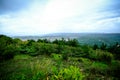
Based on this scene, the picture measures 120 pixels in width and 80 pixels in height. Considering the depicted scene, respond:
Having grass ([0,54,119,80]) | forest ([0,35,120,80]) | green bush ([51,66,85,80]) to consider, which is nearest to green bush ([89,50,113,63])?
forest ([0,35,120,80])

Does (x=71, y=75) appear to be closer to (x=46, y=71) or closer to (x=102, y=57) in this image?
(x=46, y=71)

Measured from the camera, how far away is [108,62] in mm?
15477

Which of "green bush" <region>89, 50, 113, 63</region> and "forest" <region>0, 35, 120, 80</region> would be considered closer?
"forest" <region>0, 35, 120, 80</region>

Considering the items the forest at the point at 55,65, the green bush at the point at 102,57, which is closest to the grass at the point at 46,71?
the forest at the point at 55,65

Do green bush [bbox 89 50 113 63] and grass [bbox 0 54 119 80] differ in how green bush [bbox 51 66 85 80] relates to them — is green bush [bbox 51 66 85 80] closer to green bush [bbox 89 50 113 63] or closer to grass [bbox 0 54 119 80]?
grass [bbox 0 54 119 80]

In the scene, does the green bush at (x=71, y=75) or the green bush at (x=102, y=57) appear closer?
the green bush at (x=71, y=75)

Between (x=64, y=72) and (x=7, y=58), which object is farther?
(x=7, y=58)

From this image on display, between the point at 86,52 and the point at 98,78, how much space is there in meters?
11.7

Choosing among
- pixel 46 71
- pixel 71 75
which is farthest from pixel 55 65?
pixel 71 75

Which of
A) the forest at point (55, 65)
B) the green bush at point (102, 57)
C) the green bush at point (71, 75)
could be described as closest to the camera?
the green bush at point (71, 75)

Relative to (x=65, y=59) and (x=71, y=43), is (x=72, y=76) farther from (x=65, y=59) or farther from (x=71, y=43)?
(x=71, y=43)

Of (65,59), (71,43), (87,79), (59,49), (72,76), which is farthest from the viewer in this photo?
(71,43)

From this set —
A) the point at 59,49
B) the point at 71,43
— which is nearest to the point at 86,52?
the point at 59,49

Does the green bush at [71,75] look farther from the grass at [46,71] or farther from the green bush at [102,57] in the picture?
the green bush at [102,57]
